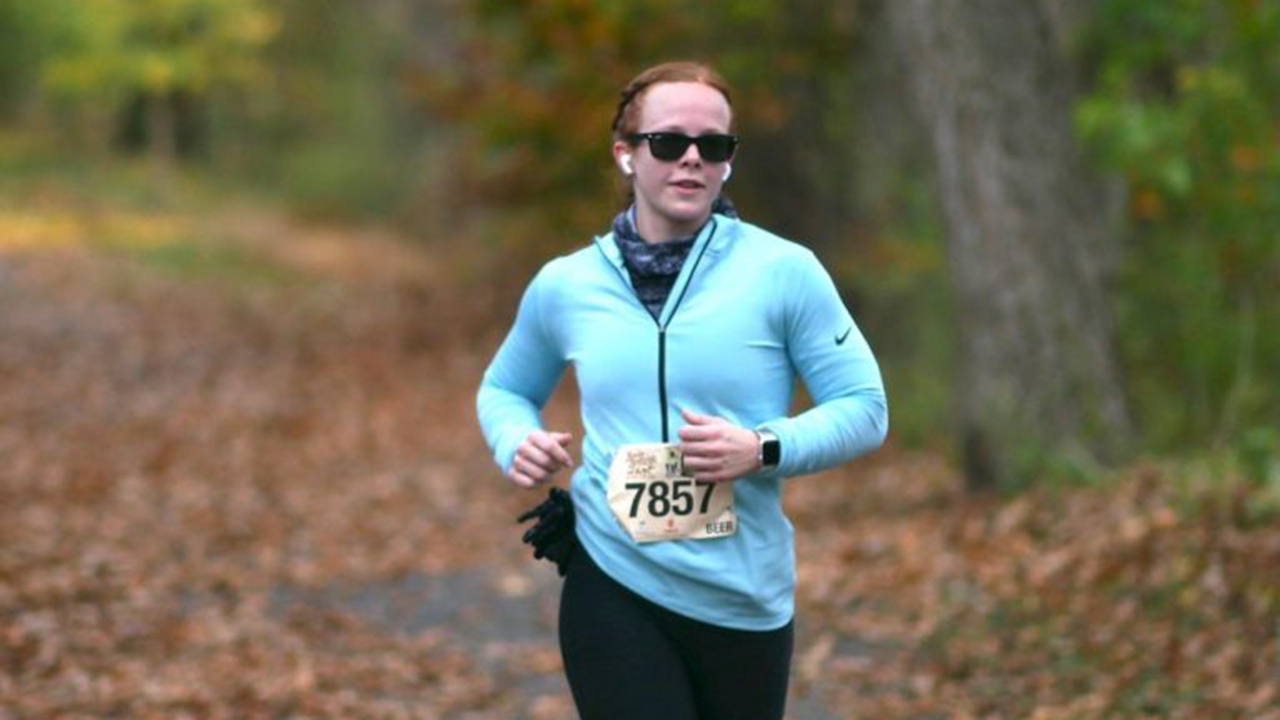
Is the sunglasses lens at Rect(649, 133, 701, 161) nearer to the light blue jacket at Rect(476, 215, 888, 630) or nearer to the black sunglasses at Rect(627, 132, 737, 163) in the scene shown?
the black sunglasses at Rect(627, 132, 737, 163)

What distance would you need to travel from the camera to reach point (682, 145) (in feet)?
13.5

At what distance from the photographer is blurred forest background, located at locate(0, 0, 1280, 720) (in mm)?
8484

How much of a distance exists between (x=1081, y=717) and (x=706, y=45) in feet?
39.2

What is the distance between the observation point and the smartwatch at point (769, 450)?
3.99 meters

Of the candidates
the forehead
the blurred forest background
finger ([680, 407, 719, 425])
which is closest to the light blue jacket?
finger ([680, 407, 719, 425])

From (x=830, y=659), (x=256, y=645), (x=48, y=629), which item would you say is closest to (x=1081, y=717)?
(x=830, y=659)

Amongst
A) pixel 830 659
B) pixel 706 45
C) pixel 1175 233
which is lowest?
pixel 830 659

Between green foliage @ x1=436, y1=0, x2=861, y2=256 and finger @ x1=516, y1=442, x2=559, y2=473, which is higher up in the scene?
green foliage @ x1=436, y1=0, x2=861, y2=256

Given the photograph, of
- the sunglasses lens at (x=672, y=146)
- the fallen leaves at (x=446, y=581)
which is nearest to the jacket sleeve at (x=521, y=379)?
the sunglasses lens at (x=672, y=146)

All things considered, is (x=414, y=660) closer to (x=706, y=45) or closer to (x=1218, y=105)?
(x=1218, y=105)

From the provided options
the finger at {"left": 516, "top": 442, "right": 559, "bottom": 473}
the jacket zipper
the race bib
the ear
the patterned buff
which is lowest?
the race bib

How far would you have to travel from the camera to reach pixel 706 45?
1845 cm

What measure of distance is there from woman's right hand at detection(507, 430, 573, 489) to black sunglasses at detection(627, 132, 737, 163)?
627 mm

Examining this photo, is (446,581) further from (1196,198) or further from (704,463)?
(704,463)
